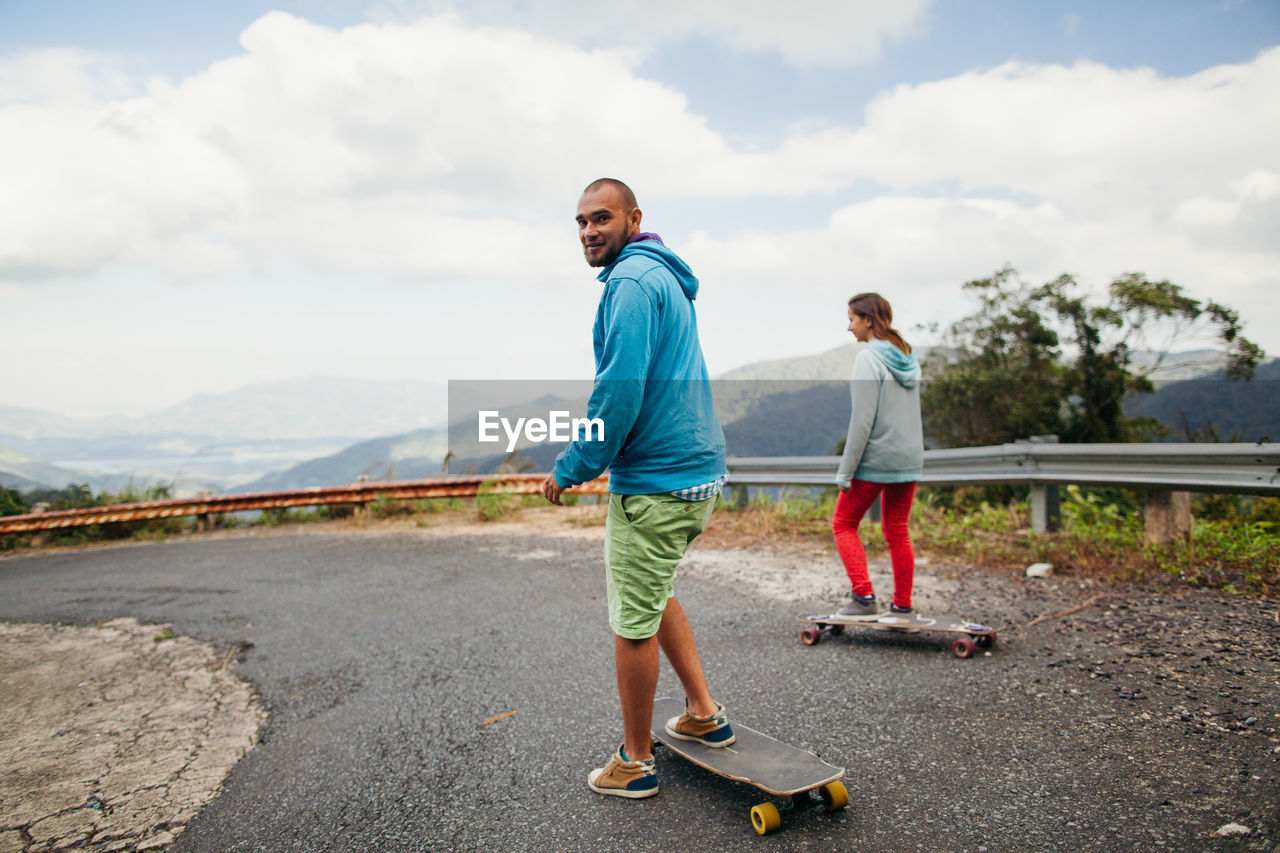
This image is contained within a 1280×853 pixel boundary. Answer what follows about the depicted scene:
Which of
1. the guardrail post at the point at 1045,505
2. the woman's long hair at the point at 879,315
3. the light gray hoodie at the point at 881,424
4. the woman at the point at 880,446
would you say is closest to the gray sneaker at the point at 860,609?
the woman at the point at 880,446

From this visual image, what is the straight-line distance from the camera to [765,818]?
2.46 meters

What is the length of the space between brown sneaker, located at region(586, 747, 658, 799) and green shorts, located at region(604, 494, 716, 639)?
0.53 m

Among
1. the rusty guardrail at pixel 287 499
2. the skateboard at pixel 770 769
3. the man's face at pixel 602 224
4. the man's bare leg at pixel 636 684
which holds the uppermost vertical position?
the man's face at pixel 602 224

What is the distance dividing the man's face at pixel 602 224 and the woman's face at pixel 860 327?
2.36m

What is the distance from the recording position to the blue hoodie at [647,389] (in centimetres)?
254

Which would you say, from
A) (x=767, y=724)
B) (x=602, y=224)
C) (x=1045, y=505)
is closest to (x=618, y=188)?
(x=602, y=224)

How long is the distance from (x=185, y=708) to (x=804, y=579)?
443cm

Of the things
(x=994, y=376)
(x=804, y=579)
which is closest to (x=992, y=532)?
(x=804, y=579)

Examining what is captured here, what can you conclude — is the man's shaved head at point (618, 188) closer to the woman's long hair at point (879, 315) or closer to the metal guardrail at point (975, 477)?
the woman's long hair at point (879, 315)

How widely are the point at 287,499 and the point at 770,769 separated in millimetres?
10013

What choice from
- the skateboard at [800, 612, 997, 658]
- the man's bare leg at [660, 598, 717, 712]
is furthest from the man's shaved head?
the skateboard at [800, 612, 997, 658]

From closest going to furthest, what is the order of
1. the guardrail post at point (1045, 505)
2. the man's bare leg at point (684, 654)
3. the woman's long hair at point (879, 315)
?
the man's bare leg at point (684, 654), the woman's long hair at point (879, 315), the guardrail post at point (1045, 505)

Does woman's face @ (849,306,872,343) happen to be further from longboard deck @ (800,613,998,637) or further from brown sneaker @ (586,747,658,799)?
brown sneaker @ (586,747,658,799)

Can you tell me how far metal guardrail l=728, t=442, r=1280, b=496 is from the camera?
4.86 metres
